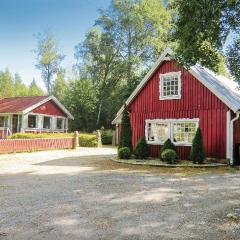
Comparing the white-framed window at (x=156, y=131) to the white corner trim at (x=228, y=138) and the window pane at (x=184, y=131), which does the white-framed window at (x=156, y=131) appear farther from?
the white corner trim at (x=228, y=138)

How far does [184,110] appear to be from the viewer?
21.2 meters

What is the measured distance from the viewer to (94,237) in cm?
646

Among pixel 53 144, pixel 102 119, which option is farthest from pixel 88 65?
pixel 53 144

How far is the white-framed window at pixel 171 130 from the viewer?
21094 millimetres

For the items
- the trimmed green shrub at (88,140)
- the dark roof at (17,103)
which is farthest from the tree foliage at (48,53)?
the trimmed green shrub at (88,140)

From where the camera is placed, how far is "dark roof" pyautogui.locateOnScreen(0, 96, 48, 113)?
125 feet

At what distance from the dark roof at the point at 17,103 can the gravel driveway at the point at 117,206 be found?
939 inches

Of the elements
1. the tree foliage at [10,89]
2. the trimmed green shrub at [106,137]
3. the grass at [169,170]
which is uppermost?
the tree foliage at [10,89]

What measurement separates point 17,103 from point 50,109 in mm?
3798

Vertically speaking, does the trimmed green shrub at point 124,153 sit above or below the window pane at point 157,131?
below

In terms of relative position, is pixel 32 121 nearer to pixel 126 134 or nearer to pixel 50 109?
pixel 50 109

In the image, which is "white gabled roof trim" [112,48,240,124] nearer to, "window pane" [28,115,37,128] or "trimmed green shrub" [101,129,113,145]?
"trimmed green shrub" [101,129,113,145]

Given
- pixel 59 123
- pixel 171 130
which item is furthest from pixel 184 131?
pixel 59 123

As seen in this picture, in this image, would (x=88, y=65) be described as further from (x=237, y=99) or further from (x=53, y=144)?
(x=237, y=99)
